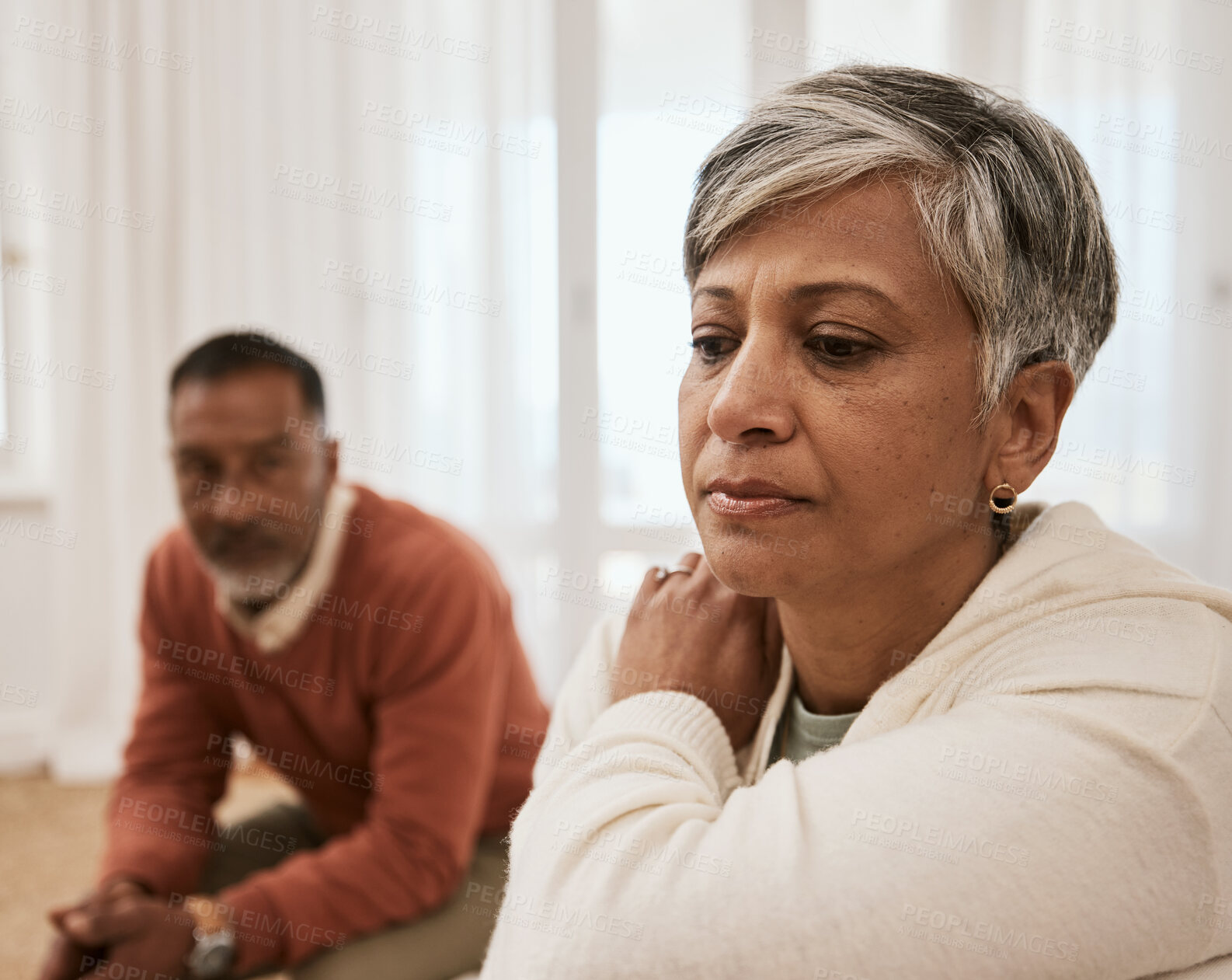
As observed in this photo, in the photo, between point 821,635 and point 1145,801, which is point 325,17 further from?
point 1145,801

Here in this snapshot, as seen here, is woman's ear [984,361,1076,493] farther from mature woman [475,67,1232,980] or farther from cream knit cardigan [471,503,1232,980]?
cream knit cardigan [471,503,1232,980]

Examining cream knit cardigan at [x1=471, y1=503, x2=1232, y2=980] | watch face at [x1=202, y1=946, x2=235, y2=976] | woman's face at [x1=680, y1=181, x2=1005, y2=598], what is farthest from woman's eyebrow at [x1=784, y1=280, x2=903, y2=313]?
watch face at [x1=202, y1=946, x2=235, y2=976]

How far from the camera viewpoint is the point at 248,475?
1.72 metres

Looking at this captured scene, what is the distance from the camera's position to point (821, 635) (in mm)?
941

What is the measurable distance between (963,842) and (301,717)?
1.37m

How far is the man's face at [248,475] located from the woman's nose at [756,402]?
3.67ft

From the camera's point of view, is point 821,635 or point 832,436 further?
point 821,635

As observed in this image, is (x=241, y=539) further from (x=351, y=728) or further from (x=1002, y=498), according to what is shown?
(x=1002, y=498)

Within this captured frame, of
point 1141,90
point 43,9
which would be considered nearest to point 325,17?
point 43,9

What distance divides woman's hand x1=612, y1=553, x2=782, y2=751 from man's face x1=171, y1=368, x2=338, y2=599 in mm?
941

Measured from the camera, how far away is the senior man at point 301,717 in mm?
1480

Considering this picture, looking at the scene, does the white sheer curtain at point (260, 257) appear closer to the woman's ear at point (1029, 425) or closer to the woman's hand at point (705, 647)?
the woman's hand at point (705, 647)

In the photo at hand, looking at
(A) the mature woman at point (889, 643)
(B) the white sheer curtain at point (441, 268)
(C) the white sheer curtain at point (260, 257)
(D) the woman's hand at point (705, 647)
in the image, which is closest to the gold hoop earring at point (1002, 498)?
(A) the mature woman at point (889, 643)

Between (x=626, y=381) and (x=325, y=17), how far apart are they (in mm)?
1510
